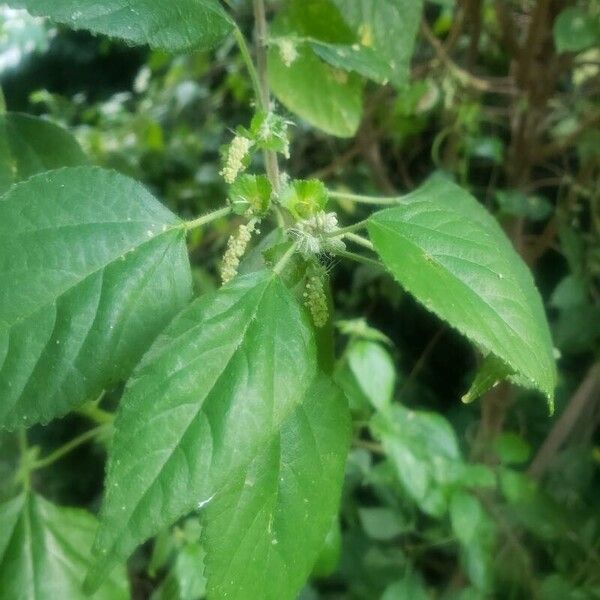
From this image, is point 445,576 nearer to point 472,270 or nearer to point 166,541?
point 166,541

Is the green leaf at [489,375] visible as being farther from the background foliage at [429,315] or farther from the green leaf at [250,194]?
the background foliage at [429,315]

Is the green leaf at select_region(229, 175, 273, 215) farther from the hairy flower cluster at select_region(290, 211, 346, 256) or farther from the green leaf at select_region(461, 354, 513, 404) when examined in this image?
the green leaf at select_region(461, 354, 513, 404)

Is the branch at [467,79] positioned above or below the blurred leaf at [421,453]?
above

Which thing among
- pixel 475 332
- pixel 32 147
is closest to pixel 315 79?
pixel 32 147

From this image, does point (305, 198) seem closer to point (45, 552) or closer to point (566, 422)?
point (45, 552)

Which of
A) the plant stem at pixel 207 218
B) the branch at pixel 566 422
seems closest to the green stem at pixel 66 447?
the plant stem at pixel 207 218

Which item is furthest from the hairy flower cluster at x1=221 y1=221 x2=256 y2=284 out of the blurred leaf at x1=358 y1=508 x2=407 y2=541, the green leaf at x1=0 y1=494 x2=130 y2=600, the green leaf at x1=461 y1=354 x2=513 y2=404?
the blurred leaf at x1=358 y1=508 x2=407 y2=541
